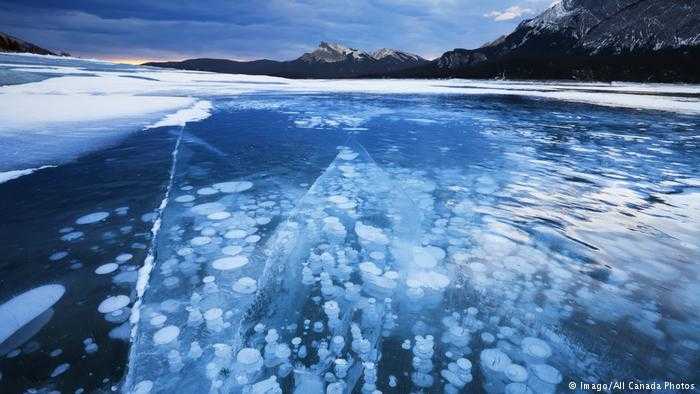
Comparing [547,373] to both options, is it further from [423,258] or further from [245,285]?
[245,285]

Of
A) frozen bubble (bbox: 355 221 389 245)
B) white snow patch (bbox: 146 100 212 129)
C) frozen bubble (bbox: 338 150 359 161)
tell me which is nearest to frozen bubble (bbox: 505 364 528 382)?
frozen bubble (bbox: 355 221 389 245)

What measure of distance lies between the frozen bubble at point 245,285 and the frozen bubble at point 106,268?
0.92 meters

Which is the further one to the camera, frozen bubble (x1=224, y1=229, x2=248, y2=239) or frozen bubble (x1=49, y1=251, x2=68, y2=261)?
frozen bubble (x1=224, y1=229, x2=248, y2=239)

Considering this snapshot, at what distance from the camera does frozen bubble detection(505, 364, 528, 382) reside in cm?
184

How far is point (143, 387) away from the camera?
1.72 metres

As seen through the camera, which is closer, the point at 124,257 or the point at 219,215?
the point at 124,257

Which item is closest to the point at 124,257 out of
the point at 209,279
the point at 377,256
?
the point at 209,279

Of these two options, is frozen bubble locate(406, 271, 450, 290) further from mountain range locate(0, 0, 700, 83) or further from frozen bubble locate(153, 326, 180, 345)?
mountain range locate(0, 0, 700, 83)

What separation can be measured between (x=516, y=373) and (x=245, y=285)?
1732mm

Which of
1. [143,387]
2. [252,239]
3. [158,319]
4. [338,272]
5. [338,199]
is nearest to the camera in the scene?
[143,387]

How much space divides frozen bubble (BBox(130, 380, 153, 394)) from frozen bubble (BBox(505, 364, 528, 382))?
174 centimetres

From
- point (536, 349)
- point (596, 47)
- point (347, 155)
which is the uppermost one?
point (596, 47)

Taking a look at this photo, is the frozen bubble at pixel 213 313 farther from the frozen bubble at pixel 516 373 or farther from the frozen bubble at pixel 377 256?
the frozen bubble at pixel 516 373

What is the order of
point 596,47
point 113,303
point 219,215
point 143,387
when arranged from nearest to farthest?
point 143,387 < point 113,303 < point 219,215 < point 596,47
